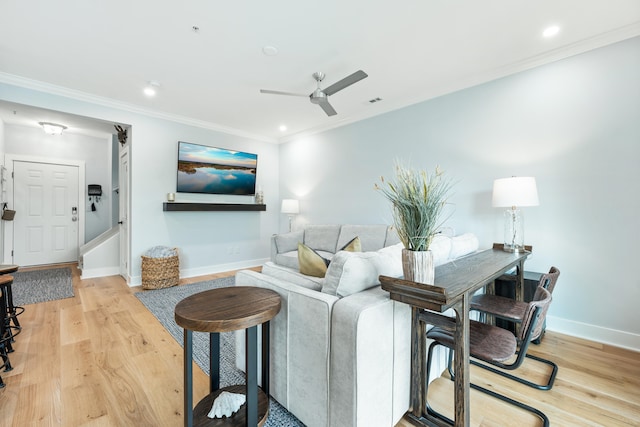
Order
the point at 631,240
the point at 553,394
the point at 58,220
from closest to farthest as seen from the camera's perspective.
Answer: the point at 553,394 → the point at 631,240 → the point at 58,220

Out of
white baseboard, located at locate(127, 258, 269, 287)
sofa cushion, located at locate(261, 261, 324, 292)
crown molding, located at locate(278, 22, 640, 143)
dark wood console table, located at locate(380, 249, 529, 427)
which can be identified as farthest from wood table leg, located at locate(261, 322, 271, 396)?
white baseboard, located at locate(127, 258, 269, 287)

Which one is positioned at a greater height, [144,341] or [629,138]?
[629,138]

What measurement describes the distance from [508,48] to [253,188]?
427 cm

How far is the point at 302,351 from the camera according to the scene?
1290mm

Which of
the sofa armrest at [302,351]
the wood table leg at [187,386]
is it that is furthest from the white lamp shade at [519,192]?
the wood table leg at [187,386]

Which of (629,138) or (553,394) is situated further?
(629,138)

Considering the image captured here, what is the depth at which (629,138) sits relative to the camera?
2164 mm

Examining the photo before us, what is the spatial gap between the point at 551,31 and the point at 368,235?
8.81 ft

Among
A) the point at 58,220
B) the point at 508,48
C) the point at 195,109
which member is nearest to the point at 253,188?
the point at 195,109

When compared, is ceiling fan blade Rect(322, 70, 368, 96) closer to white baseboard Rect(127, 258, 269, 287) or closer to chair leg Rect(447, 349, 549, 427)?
chair leg Rect(447, 349, 549, 427)

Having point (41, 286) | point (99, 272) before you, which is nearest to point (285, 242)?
point (99, 272)

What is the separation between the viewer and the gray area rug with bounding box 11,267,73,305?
10.7ft

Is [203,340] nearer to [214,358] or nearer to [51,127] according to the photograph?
[214,358]

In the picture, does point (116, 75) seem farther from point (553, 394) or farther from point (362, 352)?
point (553, 394)
